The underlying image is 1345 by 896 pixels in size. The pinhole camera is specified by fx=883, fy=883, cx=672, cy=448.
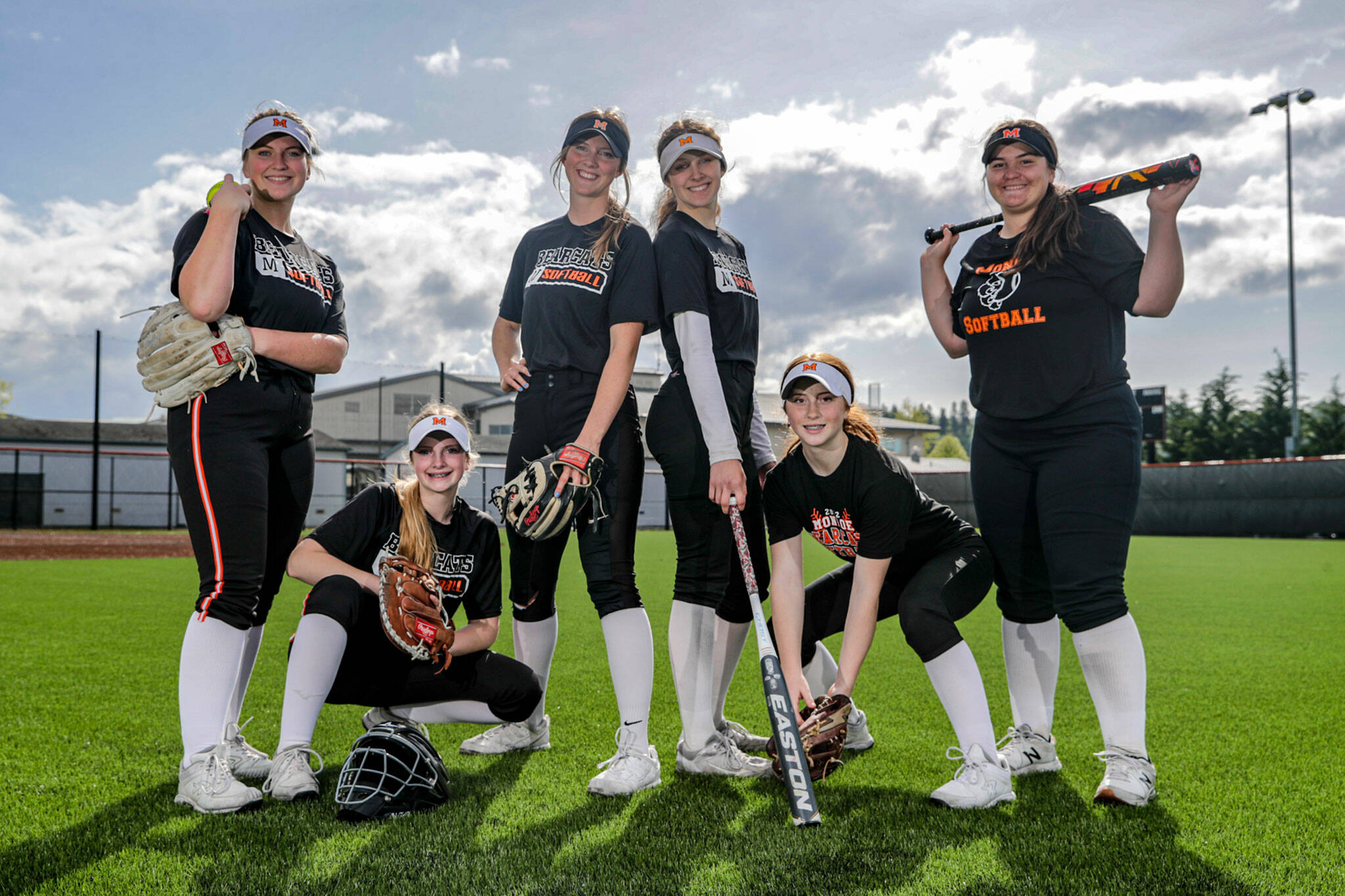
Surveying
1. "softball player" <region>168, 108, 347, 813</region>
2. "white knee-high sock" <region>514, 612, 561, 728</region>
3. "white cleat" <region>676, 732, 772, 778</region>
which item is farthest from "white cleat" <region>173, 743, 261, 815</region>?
"white cleat" <region>676, 732, 772, 778</region>

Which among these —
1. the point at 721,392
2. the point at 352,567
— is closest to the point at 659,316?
the point at 721,392

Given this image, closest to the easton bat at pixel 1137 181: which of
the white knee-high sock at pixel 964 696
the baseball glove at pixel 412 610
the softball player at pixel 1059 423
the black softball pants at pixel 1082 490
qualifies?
the softball player at pixel 1059 423

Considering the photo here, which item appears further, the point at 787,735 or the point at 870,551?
the point at 870,551

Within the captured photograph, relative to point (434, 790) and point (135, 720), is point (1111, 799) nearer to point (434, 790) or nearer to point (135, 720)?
point (434, 790)

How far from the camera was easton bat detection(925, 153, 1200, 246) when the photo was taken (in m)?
2.63

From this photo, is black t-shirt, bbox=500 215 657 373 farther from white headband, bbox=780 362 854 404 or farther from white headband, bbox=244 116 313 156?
white headband, bbox=244 116 313 156

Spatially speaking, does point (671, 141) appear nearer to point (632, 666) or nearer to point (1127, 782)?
point (632, 666)

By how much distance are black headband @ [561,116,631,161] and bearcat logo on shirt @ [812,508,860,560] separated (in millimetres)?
1413

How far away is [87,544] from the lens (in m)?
16.4

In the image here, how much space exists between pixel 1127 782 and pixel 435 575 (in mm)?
2298

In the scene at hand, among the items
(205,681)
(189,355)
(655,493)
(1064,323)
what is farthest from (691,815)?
(655,493)

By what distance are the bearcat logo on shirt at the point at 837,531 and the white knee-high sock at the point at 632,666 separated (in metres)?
0.67

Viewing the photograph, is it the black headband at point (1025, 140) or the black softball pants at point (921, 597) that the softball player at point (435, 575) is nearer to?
the black softball pants at point (921, 597)

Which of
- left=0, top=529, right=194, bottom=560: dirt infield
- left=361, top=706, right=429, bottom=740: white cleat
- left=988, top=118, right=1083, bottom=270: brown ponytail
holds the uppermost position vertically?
left=988, top=118, right=1083, bottom=270: brown ponytail
